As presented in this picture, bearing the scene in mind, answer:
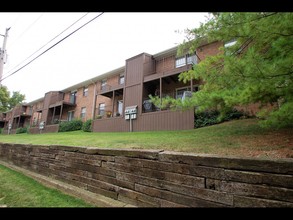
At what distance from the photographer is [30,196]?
4.09 m

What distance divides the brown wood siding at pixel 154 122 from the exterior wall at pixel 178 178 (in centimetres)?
701

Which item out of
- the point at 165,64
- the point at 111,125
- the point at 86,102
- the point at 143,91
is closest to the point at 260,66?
the point at 143,91

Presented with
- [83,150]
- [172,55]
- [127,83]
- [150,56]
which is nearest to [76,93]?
[127,83]

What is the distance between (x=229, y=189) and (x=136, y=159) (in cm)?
155

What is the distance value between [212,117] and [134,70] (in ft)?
25.3

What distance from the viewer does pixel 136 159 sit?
3289mm

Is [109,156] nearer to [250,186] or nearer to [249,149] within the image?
[250,186]

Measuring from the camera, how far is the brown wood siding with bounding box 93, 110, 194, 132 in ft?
34.2

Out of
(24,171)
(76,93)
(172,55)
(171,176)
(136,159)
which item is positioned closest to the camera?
(171,176)

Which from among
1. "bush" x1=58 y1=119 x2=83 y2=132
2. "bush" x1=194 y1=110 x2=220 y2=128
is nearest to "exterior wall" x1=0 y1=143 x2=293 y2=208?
"bush" x1=194 y1=110 x2=220 y2=128

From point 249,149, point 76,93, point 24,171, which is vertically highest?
point 76,93

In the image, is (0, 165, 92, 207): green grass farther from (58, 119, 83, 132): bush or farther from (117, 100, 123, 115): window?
(58, 119, 83, 132): bush
